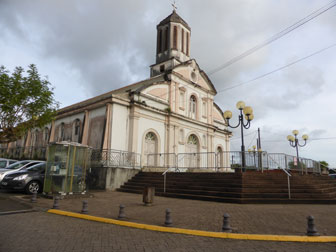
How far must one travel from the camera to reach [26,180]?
495 inches

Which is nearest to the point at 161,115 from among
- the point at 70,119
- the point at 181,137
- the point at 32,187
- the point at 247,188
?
the point at 181,137

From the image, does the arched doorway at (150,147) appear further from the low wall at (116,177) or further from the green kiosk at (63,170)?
the green kiosk at (63,170)

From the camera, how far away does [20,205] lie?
31.5 feet

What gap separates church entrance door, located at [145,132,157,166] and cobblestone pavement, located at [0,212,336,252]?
13458 millimetres

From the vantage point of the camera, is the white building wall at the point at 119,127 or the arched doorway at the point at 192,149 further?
the arched doorway at the point at 192,149

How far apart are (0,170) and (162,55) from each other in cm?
1758

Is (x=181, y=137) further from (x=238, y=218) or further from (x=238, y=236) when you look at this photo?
(x=238, y=236)

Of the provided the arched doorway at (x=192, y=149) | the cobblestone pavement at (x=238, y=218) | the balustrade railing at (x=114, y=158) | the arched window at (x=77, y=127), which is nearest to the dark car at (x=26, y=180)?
the cobblestone pavement at (x=238, y=218)

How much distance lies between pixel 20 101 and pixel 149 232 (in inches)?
557

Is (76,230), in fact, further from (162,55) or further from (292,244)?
(162,55)

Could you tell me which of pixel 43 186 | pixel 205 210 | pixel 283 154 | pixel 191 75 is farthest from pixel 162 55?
pixel 205 210

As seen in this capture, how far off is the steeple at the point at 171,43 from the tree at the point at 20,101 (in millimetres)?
11570

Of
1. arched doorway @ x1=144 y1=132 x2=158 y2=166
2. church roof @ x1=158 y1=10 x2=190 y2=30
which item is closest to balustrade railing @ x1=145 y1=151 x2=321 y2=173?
arched doorway @ x1=144 y1=132 x2=158 y2=166

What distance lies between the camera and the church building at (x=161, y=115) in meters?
19.2
